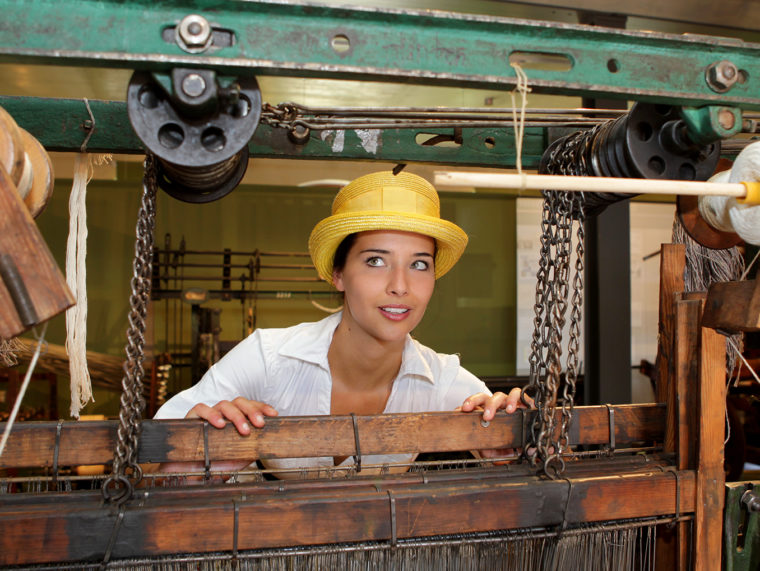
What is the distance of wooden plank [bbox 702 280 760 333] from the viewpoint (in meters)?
1.05

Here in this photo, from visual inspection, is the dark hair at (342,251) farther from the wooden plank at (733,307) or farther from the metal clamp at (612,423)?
the wooden plank at (733,307)

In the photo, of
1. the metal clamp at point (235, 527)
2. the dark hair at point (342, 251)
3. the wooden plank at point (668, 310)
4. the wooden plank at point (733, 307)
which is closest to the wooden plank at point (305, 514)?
the metal clamp at point (235, 527)

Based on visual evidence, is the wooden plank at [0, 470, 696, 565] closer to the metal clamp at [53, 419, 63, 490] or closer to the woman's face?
the metal clamp at [53, 419, 63, 490]

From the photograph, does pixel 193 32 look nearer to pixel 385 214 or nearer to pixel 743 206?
pixel 385 214

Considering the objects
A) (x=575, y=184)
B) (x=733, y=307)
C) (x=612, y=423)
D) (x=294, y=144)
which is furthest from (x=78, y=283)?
(x=733, y=307)

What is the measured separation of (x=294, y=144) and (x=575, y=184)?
0.87 metres

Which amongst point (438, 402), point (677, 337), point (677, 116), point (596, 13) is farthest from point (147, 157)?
point (596, 13)

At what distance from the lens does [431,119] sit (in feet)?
4.57

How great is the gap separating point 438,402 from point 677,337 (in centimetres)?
98

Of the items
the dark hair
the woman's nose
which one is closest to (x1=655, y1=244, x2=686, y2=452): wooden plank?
the woman's nose

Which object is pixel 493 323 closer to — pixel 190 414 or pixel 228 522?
pixel 190 414

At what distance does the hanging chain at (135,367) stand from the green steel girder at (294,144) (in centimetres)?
32

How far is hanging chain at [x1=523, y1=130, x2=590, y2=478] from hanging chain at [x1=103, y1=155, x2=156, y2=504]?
83cm

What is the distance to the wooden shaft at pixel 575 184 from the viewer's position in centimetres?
74
